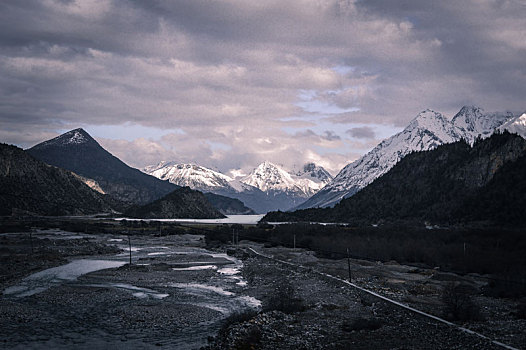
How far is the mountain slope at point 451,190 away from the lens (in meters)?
119

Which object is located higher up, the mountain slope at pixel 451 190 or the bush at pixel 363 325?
the mountain slope at pixel 451 190

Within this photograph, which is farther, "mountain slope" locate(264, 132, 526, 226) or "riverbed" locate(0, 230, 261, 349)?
"mountain slope" locate(264, 132, 526, 226)

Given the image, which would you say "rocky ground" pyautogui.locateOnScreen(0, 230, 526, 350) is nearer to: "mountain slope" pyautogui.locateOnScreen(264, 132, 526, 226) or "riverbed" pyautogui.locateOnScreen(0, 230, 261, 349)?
"riverbed" pyautogui.locateOnScreen(0, 230, 261, 349)

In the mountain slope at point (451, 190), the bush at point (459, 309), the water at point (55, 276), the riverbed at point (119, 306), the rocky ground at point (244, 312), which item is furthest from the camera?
the mountain slope at point (451, 190)

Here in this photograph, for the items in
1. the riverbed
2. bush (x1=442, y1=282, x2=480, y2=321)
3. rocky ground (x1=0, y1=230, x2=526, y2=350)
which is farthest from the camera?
bush (x1=442, y1=282, x2=480, y2=321)

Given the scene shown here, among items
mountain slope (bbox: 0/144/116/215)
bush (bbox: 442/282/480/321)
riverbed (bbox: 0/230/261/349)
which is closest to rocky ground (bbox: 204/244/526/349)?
bush (bbox: 442/282/480/321)

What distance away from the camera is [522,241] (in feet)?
202

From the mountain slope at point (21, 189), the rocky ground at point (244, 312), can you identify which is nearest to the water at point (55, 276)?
the rocky ground at point (244, 312)

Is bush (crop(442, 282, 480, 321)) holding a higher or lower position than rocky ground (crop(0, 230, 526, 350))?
higher

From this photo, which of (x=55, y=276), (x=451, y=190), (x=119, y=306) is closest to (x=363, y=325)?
(x=119, y=306)

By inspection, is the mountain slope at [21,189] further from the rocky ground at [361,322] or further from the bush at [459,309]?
the bush at [459,309]

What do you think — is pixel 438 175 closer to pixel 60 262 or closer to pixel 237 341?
pixel 60 262

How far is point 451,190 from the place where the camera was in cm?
15188

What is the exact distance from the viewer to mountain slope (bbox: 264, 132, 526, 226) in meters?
119
